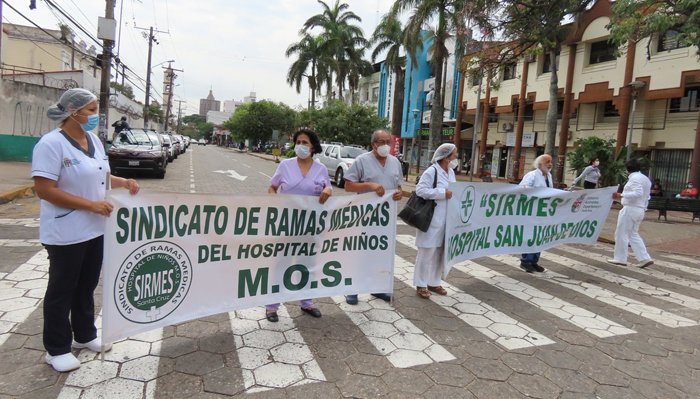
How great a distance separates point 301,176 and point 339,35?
117ft

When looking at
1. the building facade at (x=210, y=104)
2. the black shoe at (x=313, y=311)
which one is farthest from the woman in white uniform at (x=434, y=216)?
the building facade at (x=210, y=104)

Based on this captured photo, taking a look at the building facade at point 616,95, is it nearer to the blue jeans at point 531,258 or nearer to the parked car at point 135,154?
the blue jeans at point 531,258

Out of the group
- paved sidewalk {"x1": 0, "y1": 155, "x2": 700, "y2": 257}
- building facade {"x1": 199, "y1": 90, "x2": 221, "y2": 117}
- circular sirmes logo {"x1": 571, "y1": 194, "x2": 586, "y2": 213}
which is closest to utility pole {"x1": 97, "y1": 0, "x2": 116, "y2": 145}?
paved sidewalk {"x1": 0, "y1": 155, "x2": 700, "y2": 257}

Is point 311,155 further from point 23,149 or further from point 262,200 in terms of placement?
point 23,149

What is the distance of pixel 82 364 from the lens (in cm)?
308

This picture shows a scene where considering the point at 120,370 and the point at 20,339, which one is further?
the point at 20,339

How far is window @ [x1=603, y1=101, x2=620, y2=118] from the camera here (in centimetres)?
2170

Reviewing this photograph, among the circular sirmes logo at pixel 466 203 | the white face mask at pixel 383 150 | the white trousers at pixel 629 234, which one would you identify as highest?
the white face mask at pixel 383 150

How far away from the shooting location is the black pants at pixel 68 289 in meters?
2.88

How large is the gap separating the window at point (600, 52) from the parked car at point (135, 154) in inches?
794

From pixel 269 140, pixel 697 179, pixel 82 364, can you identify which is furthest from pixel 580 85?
pixel 269 140

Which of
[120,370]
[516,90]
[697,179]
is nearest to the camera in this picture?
[120,370]

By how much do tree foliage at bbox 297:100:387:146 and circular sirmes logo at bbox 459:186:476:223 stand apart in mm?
25206

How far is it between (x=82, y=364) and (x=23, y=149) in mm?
18169
